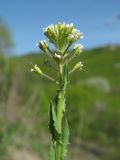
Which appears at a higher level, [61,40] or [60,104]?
[61,40]

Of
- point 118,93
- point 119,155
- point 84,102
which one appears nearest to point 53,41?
point 119,155

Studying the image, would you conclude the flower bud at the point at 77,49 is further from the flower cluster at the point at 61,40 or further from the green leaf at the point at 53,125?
the green leaf at the point at 53,125

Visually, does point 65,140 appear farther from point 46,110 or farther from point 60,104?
point 46,110

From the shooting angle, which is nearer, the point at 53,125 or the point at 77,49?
the point at 53,125

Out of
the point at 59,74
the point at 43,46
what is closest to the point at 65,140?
the point at 59,74

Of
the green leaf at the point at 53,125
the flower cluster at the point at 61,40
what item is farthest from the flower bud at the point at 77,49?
the green leaf at the point at 53,125

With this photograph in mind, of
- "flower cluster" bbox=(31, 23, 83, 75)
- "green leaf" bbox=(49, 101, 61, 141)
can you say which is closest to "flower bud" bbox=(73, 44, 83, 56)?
"flower cluster" bbox=(31, 23, 83, 75)

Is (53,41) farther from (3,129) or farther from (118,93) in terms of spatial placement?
(118,93)
